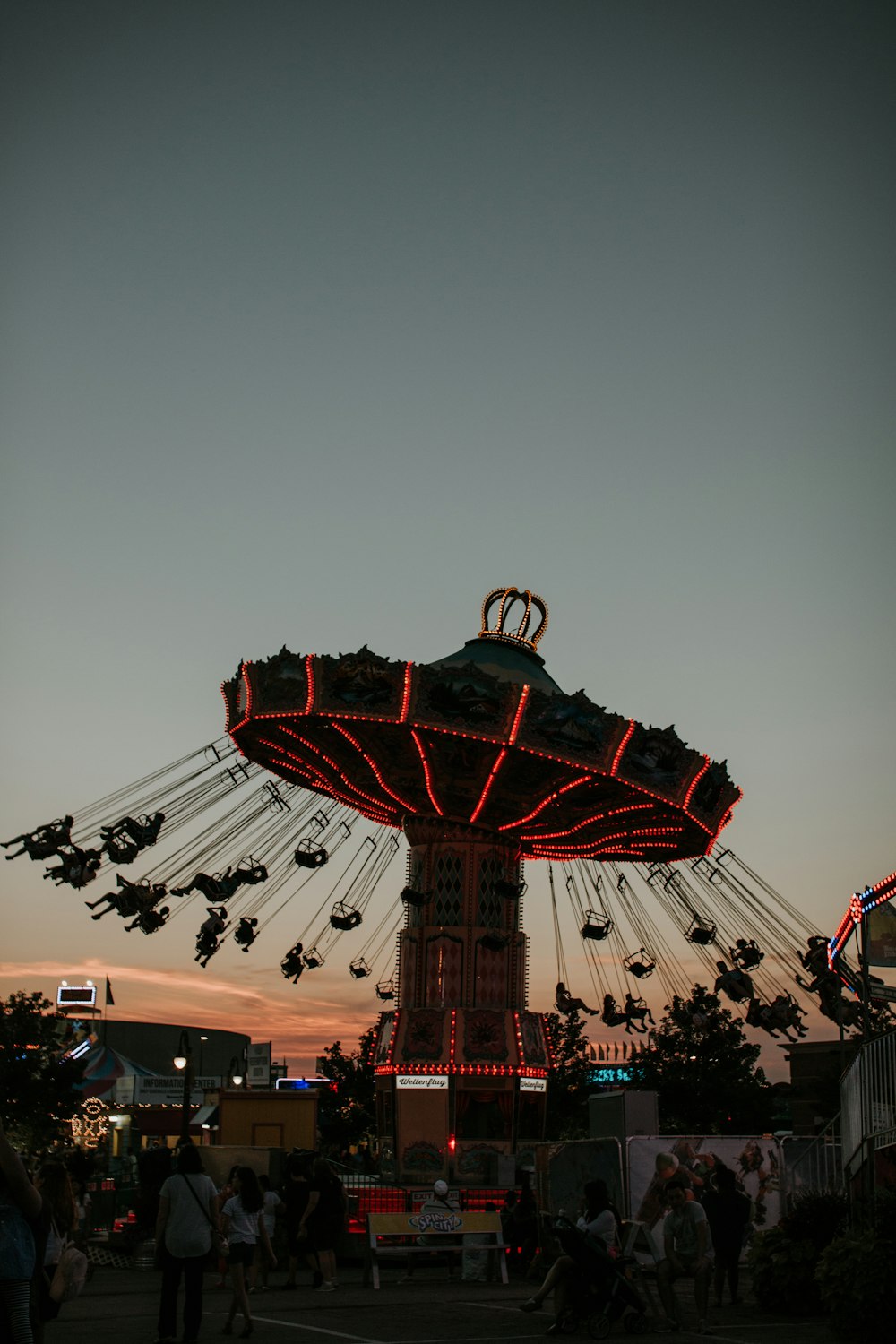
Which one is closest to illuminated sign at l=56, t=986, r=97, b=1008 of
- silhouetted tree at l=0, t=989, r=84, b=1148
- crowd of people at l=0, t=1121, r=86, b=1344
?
silhouetted tree at l=0, t=989, r=84, b=1148

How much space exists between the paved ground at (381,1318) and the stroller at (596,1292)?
0.72 feet

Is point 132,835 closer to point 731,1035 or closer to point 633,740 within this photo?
point 633,740

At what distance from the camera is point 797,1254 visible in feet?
44.9

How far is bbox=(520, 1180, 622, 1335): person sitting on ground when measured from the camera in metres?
12.0

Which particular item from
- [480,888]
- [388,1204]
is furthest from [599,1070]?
[388,1204]

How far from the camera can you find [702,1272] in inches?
480

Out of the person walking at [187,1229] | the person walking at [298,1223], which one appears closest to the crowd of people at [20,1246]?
the person walking at [187,1229]

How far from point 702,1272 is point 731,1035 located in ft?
151

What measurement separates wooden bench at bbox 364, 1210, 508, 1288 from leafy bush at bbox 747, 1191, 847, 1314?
12.8ft

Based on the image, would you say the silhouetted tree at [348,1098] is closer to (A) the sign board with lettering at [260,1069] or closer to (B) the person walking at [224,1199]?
(A) the sign board with lettering at [260,1069]

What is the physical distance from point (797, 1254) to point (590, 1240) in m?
2.97

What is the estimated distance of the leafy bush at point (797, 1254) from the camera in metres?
13.6

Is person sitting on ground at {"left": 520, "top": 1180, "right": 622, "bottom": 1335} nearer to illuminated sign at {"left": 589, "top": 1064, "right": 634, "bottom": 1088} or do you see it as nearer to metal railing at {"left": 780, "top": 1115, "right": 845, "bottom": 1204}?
metal railing at {"left": 780, "top": 1115, "right": 845, "bottom": 1204}

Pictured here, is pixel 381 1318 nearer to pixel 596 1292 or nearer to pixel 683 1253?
pixel 596 1292
